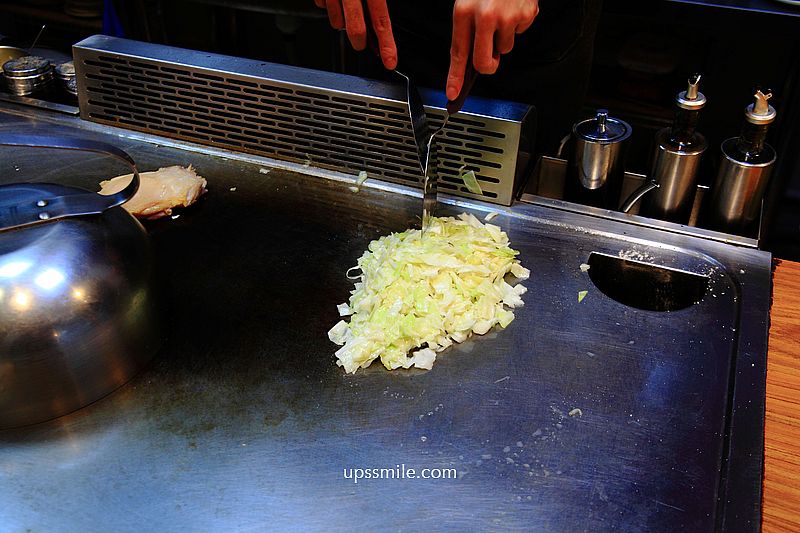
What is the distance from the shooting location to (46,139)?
60.8 inches

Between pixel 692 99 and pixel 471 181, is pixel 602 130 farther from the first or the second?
pixel 471 181

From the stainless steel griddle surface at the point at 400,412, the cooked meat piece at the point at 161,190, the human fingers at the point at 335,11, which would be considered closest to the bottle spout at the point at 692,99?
the stainless steel griddle surface at the point at 400,412

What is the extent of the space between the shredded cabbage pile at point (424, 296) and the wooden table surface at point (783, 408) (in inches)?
22.6

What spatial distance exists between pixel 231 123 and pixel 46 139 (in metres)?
0.72

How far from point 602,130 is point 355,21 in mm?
721

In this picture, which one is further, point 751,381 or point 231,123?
point 231,123

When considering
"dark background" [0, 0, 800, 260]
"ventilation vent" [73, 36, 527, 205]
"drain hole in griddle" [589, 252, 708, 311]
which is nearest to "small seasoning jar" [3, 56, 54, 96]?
"ventilation vent" [73, 36, 527, 205]

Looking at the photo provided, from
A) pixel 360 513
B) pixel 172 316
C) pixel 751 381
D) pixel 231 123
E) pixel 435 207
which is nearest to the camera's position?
pixel 360 513

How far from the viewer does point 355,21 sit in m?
1.74

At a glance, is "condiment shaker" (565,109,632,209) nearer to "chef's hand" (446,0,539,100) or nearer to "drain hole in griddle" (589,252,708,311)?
"drain hole in griddle" (589,252,708,311)

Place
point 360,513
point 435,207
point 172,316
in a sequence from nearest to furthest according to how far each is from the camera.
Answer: point 360,513, point 172,316, point 435,207

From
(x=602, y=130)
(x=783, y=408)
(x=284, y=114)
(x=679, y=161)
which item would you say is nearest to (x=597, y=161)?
(x=602, y=130)

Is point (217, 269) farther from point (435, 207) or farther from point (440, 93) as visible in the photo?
point (440, 93)

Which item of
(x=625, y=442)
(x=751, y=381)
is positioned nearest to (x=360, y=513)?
(x=625, y=442)
